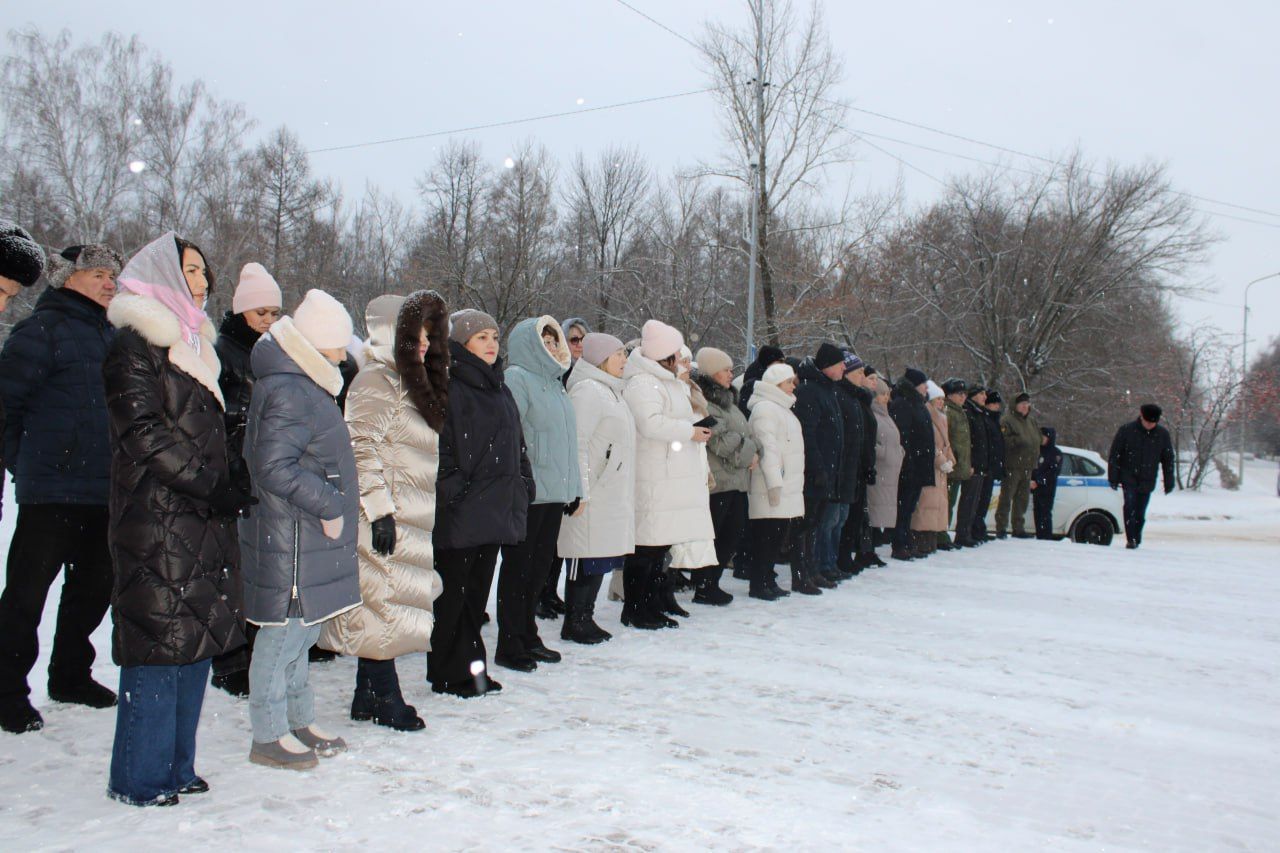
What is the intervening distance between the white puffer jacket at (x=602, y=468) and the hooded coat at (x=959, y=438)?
6.75 meters

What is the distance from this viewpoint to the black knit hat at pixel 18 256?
3.84 meters

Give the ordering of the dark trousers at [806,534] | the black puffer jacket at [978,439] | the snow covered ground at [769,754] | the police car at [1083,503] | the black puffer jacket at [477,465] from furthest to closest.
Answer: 1. the police car at [1083,503]
2. the black puffer jacket at [978,439]
3. the dark trousers at [806,534]
4. the black puffer jacket at [477,465]
5. the snow covered ground at [769,754]

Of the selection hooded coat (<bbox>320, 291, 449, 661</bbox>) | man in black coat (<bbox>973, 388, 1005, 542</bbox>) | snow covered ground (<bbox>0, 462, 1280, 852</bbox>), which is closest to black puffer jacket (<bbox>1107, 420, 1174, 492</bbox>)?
man in black coat (<bbox>973, 388, 1005, 542</bbox>)

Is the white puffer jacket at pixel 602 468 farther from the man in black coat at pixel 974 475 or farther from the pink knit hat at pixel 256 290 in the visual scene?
the man in black coat at pixel 974 475

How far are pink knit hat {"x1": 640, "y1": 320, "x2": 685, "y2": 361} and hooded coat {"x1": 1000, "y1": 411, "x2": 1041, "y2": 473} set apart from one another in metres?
8.31

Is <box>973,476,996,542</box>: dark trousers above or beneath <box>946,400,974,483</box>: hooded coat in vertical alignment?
beneath

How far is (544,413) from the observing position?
6148 mm

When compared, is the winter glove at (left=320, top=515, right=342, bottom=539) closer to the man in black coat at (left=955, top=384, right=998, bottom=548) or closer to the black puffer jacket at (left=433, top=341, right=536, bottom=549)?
the black puffer jacket at (left=433, top=341, right=536, bottom=549)

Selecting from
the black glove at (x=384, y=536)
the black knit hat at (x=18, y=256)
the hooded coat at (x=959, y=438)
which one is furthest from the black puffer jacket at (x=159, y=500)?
the hooded coat at (x=959, y=438)

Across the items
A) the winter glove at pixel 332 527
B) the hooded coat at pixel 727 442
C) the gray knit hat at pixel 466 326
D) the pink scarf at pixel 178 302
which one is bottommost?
the winter glove at pixel 332 527

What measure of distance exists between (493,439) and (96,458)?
6.10ft

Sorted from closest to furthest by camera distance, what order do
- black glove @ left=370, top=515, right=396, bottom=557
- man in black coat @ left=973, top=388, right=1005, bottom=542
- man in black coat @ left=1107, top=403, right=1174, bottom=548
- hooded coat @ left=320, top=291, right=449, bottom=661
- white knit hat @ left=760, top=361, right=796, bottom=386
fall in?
black glove @ left=370, top=515, right=396, bottom=557 < hooded coat @ left=320, top=291, right=449, bottom=661 < white knit hat @ left=760, top=361, right=796, bottom=386 < man in black coat @ left=973, top=388, right=1005, bottom=542 < man in black coat @ left=1107, top=403, right=1174, bottom=548

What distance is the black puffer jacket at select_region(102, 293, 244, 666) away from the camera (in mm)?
3520

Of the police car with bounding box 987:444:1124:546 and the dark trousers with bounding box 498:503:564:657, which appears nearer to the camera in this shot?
the dark trousers with bounding box 498:503:564:657
